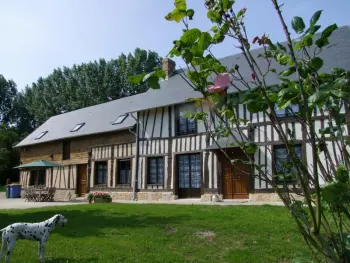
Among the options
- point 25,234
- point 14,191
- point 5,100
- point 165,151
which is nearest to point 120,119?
point 165,151

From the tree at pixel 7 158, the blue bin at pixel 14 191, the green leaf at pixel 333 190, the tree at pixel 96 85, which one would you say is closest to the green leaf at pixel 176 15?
the green leaf at pixel 333 190

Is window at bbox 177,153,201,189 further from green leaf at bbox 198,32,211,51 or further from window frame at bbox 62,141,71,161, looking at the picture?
green leaf at bbox 198,32,211,51

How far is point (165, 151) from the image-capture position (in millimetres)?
14531

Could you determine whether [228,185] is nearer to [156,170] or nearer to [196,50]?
[156,170]

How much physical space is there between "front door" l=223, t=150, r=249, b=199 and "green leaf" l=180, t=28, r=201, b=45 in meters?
11.4

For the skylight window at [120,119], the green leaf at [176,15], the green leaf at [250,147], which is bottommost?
the green leaf at [250,147]

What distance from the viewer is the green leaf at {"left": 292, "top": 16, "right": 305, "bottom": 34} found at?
1235mm

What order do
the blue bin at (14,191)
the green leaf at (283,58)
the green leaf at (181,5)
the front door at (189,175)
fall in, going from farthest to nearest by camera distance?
the blue bin at (14,191), the front door at (189,175), the green leaf at (283,58), the green leaf at (181,5)

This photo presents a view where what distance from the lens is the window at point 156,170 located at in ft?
48.3

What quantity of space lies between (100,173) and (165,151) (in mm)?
5052

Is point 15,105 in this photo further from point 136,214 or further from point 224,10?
point 224,10

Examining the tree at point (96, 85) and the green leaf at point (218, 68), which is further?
the tree at point (96, 85)

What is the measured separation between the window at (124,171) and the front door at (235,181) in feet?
17.3

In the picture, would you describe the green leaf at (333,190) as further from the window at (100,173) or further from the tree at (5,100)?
the tree at (5,100)
